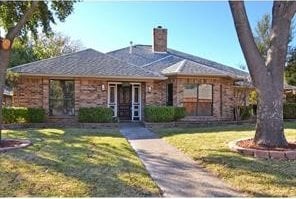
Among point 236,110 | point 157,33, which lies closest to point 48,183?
point 236,110

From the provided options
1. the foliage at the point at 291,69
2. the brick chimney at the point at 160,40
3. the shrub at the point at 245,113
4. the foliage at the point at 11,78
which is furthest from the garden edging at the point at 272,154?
the foliage at the point at 291,69

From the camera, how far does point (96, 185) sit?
6.43 metres

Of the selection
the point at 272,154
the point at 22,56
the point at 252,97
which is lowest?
the point at 272,154

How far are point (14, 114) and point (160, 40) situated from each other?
12230 millimetres

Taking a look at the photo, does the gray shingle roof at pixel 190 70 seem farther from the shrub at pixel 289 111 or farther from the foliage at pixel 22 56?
the foliage at pixel 22 56

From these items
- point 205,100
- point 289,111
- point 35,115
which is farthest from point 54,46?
point 289,111

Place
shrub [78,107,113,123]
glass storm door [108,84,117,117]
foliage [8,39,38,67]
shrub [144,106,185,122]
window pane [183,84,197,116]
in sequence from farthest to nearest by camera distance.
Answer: foliage [8,39,38,67]
window pane [183,84,197,116]
glass storm door [108,84,117,117]
shrub [144,106,185,122]
shrub [78,107,113,123]

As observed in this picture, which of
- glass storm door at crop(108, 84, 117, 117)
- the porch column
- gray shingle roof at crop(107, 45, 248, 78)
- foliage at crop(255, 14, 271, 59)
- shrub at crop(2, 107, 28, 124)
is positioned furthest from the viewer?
foliage at crop(255, 14, 271, 59)

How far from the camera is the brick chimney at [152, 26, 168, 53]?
26163 millimetres

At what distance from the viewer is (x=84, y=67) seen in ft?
65.7

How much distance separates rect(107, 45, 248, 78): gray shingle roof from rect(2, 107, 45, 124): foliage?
7.19 meters

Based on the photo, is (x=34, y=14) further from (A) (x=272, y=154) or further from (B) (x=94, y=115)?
(A) (x=272, y=154)

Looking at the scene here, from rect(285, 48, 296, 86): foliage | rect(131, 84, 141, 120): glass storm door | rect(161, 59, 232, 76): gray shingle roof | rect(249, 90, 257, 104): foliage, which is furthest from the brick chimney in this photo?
rect(285, 48, 296, 86): foliage

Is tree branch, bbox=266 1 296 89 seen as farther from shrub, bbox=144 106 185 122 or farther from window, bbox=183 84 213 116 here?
window, bbox=183 84 213 116
